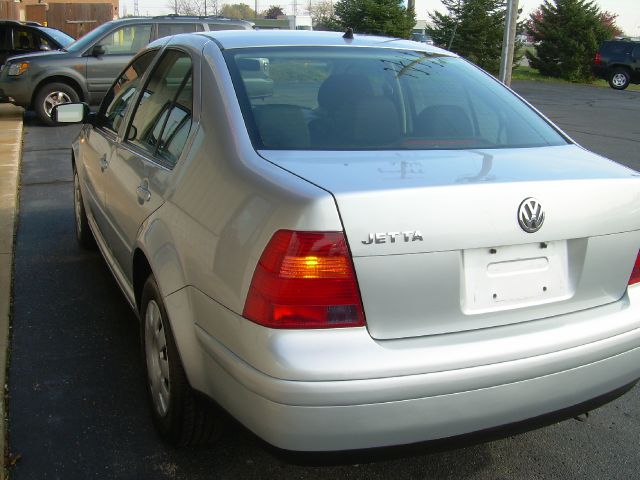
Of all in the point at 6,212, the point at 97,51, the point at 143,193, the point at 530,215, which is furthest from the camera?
the point at 97,51

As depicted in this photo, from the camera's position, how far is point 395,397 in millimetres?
2111

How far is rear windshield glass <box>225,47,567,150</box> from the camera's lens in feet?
Result: 9.02

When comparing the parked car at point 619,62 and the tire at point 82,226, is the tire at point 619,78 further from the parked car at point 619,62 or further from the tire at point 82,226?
the tire at point 82,226

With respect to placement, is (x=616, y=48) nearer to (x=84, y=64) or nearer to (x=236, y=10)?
(x=84, y=64)

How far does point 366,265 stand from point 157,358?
1.32m

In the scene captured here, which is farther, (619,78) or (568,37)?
(568,37)

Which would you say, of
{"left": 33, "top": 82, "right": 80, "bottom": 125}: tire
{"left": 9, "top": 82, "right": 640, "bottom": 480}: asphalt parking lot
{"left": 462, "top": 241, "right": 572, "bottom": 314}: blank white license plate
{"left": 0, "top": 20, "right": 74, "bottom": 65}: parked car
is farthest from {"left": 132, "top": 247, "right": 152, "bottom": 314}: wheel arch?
{"left": 0, "top": 20, "right": 74, "bottom": 65}: parked car

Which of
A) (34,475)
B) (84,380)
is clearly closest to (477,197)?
(34,475)

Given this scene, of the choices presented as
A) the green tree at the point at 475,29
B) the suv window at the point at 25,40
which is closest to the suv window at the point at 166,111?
the suv window at the point at 25,40

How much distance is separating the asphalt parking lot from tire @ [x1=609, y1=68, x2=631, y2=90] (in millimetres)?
26158

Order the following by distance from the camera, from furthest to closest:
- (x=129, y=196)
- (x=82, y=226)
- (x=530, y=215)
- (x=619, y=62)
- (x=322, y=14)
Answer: (x=322, y=14) → (x=619, y=62) → (x=82, y=226) → (x=129, y=196) → (x=530, y=215)

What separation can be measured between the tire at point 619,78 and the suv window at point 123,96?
1025 inches

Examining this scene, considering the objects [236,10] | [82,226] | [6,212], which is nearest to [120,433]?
[82,226]

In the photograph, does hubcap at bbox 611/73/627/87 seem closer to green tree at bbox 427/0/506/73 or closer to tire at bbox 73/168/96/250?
green tree at bbox 427/0/506/73
